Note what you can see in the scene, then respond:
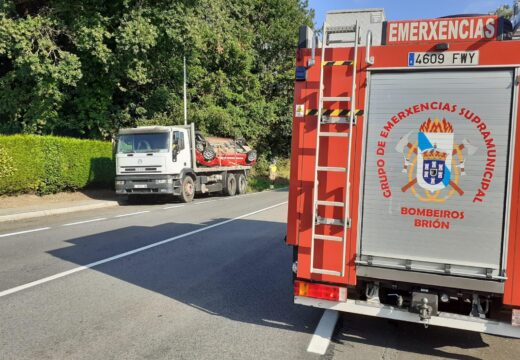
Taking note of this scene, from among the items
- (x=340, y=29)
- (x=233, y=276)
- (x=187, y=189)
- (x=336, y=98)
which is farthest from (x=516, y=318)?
(x=187, y=189)

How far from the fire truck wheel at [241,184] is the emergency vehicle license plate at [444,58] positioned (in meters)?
20.3

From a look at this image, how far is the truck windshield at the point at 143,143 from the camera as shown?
675 inches

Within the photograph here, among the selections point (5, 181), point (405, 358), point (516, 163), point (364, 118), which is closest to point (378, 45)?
point (364, 118)

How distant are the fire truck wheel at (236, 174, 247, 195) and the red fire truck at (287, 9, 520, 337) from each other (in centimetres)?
1973

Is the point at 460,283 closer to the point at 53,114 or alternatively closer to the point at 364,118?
the point at 364,118

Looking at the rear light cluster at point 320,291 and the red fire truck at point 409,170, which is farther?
the rear light cluster at point 320,291

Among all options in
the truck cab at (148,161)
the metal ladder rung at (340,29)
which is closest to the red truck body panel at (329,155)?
the metal ladder rung at (340,29)

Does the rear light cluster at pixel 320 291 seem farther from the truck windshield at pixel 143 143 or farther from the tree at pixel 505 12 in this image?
the truck windshield at pixel 143 143

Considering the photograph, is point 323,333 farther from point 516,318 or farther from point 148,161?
point 148,161

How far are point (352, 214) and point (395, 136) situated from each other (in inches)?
30.8

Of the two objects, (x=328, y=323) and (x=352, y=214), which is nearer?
(x=352, y=214)

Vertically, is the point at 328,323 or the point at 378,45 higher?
the point at 378,45

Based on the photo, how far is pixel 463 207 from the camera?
3.79 m

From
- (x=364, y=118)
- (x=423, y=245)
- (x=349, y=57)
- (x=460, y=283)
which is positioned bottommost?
(x=460, y=283)
